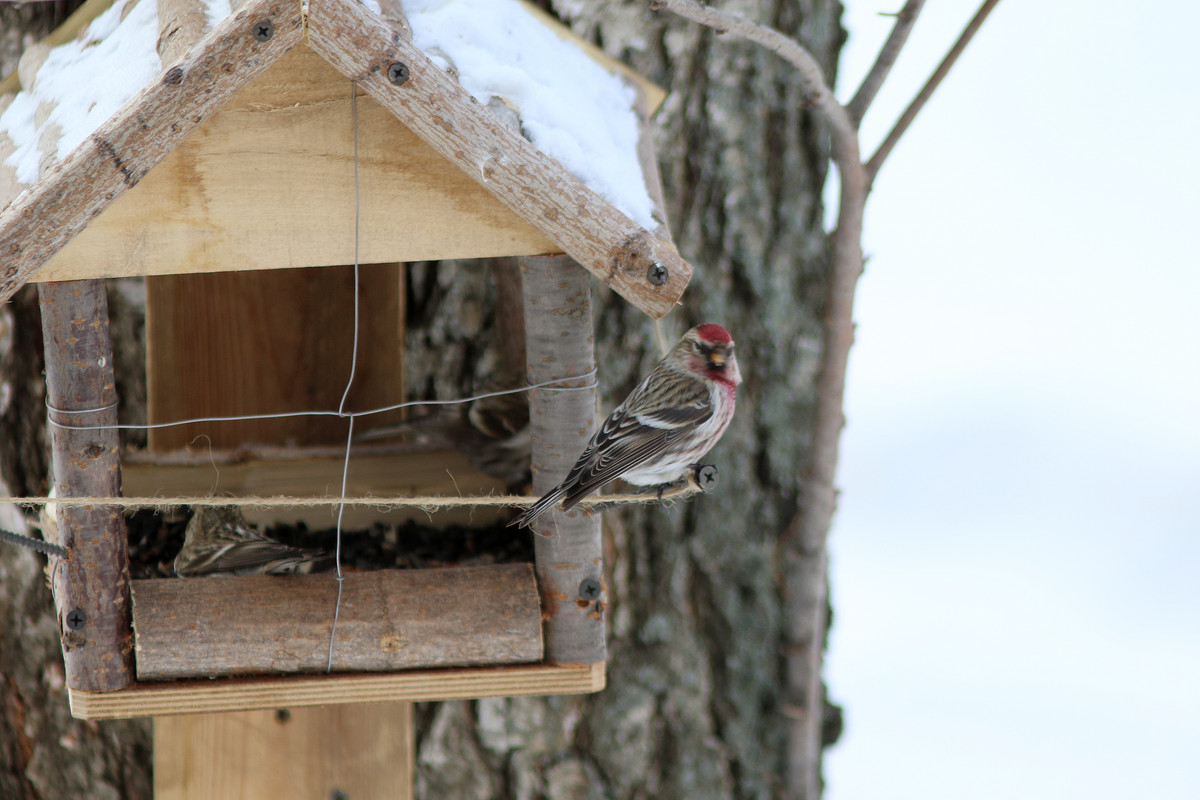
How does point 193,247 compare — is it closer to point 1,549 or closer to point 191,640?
point 191,640

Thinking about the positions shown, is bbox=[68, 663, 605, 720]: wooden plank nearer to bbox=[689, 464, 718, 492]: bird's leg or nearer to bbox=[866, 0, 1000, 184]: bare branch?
bbox=[689, 464, 718, 492]: bird's leg

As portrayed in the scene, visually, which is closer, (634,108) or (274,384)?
(634,108)

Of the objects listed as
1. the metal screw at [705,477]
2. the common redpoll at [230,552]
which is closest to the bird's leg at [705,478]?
the metal screw at [705,477]

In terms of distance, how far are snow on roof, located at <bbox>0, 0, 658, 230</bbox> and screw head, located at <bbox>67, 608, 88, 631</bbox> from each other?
67 centimetres

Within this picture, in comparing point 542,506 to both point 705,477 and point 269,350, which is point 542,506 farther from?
point 269,350

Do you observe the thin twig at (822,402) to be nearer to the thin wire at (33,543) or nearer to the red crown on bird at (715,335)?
the red crown on bird at (715,335)

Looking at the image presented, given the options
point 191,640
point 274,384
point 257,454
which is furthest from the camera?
point 274,384

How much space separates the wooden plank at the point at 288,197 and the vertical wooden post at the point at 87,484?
166mm

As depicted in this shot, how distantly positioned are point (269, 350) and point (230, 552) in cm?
68

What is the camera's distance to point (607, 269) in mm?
1333

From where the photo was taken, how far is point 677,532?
256 centimetres

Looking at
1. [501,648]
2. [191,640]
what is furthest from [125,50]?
[501,648]

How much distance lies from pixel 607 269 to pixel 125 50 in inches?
30.0

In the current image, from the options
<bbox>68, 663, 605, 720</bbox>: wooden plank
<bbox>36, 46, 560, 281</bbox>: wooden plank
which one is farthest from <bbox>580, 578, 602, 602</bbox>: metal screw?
<bbox>36, 46, 560, 281</bbox>: wooden plank
